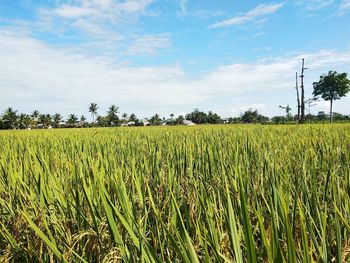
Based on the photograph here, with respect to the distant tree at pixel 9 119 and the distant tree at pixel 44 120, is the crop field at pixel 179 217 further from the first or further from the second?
the distant tree at pixel 44 120

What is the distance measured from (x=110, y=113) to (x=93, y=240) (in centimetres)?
8150

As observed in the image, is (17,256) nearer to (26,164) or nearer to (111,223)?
(111,223)

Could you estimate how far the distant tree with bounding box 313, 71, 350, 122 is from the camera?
42156 millimetres

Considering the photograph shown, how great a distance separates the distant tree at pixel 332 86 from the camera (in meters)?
42.2

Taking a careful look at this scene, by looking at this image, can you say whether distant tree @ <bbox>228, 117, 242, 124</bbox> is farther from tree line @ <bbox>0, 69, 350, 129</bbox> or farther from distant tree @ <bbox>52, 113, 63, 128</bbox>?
distant tree @ <bbox>52, 113, 63, 128</bbox>

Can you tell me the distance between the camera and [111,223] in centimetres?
106

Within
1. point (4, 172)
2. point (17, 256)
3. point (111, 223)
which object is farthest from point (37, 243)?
point (4, 172)

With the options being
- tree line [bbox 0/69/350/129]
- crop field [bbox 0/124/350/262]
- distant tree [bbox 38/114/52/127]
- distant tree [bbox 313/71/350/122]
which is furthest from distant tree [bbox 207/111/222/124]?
crop field [bbox 0/124/350/262]

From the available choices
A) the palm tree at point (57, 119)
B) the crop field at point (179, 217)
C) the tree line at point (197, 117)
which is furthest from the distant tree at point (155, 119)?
the crop field at point (179, 217)

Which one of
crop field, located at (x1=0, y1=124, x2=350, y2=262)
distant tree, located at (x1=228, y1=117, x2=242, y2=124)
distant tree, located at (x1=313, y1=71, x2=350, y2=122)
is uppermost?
distant tree, located at (x1=313, y1=71, x2=350, y2=122)

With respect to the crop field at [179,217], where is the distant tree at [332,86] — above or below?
above

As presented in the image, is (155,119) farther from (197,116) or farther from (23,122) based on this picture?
(23,122)

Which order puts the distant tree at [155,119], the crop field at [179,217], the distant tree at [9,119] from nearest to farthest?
the crop field at [179,217] → the distant tree at [9,119] → the distant tree at [155,119]

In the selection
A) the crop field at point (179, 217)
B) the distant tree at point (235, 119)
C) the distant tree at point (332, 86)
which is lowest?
the crop field at point (179, 217)
